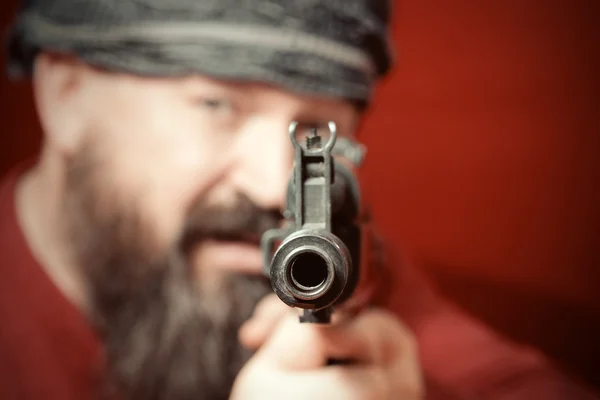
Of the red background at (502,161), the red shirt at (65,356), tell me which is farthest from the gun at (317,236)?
the red background at (502,161)

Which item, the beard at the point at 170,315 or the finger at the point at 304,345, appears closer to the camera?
the finger at the point at 304,345

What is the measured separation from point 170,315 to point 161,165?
0.19 metres

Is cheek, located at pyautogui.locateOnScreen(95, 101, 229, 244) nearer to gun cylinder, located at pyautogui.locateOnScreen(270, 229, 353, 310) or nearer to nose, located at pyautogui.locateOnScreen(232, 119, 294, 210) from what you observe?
nose, located at pyautogui.locateOnScreen(232, 119, 294, 210)

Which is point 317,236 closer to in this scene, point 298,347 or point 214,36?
point 298,347

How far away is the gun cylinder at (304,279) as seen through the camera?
0.31 meters

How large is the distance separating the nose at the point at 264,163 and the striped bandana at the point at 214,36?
0.19 feet

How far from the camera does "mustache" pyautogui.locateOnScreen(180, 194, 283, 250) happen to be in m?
0.60

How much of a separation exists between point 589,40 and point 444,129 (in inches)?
10.2

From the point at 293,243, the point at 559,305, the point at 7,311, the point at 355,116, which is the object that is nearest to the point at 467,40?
the point at 355,116

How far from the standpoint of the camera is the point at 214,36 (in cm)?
58

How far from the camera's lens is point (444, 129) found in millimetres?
885

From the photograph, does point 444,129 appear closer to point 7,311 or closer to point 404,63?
point 404,63

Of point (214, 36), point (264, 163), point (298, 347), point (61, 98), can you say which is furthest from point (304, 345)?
point (61, 98)

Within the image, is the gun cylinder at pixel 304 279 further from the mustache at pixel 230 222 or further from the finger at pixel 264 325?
the mustache at pixel 230 222
